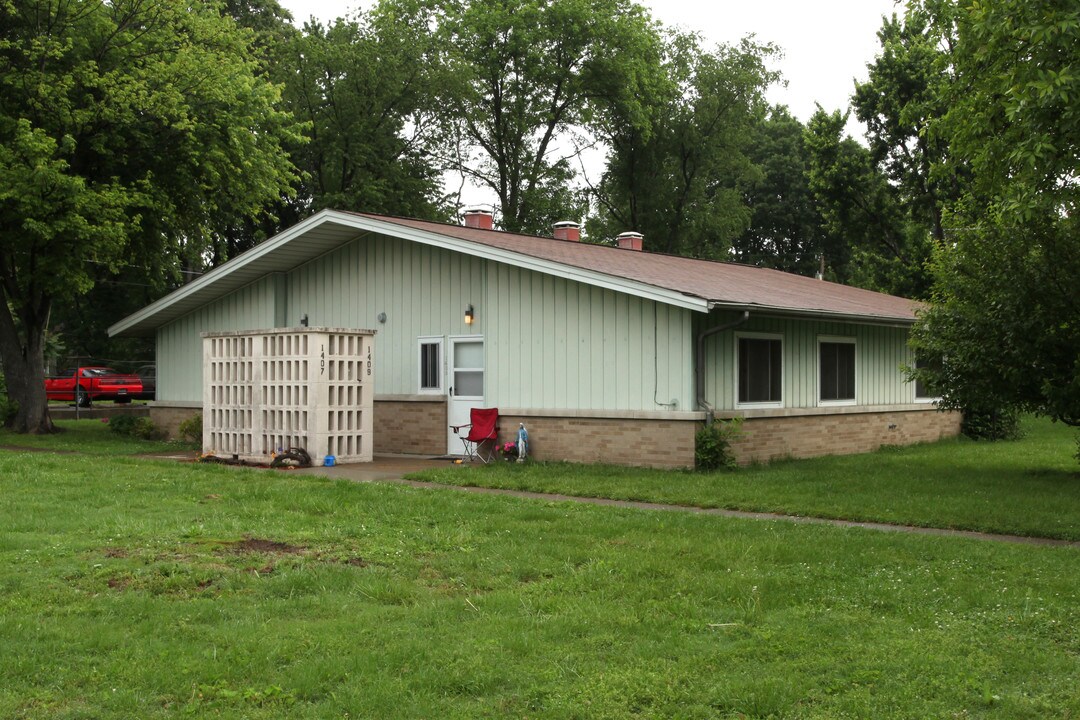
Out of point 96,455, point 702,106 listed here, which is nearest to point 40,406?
point 96,455

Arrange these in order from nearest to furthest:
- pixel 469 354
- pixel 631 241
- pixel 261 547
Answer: pixel 261 547 < pixel 469 354 < pixel 631 241

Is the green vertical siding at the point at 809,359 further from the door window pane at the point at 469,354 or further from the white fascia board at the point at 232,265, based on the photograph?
the white fascia board at the point at 232,265

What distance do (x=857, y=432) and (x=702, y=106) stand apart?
28205 millimetres

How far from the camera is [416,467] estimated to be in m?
16.2

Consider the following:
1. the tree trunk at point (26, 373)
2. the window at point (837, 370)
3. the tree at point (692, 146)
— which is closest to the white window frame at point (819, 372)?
the window at point (837, 370)

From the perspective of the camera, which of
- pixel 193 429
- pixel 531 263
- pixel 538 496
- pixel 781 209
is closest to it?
pixel 538 496

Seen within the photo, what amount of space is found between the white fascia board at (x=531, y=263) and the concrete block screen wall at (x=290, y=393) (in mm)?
1926

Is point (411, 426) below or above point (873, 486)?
above

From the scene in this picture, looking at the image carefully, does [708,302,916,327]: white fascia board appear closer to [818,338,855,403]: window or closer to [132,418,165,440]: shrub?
[818,338,855,403]: window

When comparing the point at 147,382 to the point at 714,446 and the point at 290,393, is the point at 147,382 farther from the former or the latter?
the point at 714,446

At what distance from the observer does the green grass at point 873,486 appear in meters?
10.9

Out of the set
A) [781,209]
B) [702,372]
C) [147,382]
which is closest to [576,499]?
[702,372]

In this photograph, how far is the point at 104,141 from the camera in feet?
71.5

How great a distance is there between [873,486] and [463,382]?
7.50 metres
